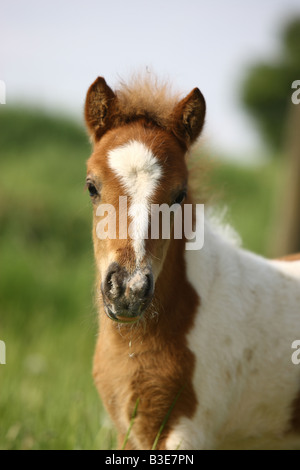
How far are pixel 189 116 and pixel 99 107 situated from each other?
483mm

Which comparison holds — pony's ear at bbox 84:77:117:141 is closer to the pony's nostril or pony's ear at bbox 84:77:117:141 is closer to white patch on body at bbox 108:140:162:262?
white patch on body at bbox 108:140:162:262

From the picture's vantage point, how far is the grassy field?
428cm

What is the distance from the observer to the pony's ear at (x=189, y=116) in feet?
10.00

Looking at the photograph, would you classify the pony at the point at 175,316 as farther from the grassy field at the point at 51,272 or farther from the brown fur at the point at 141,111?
Answer: the grassy field at the point at 51,272

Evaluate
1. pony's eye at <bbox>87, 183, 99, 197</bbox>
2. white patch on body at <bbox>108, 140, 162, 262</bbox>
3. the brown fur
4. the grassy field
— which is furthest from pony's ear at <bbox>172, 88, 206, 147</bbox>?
the grassy field

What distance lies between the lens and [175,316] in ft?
10.3

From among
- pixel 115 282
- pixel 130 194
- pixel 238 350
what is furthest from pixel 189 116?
pixel 238 350

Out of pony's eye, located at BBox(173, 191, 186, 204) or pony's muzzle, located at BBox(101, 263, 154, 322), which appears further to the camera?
pony's eye, located at BBox(173, 191, 186, 204)

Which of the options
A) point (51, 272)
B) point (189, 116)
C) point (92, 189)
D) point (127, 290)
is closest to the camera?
point (127, 290)

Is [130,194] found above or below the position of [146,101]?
below

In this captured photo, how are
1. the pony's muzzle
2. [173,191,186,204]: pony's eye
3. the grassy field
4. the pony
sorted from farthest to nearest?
1. the grassy field
2. [173,191,186,204]: pony's eye
3. the pony
4. the pony's muzzle

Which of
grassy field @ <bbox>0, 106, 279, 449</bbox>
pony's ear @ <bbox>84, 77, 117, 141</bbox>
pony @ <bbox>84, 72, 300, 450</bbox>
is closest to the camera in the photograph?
pony @ <bbox>84, 72, 300, 450</bbox>

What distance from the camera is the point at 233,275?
3.36m

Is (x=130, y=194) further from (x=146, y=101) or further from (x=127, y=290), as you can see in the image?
(x=146, y=101)
